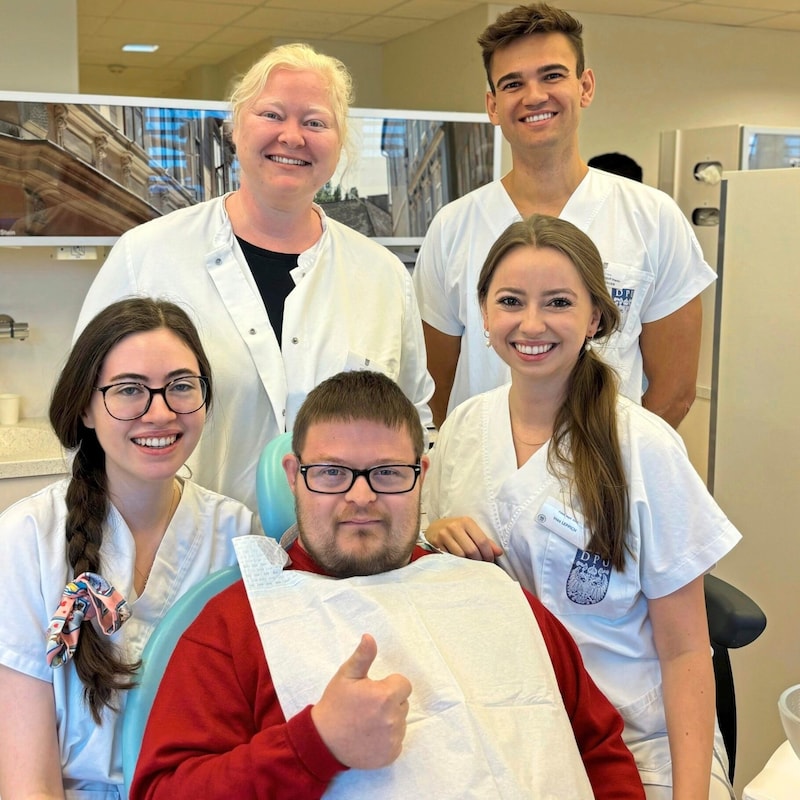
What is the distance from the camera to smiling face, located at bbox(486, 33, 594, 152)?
6.27 ft

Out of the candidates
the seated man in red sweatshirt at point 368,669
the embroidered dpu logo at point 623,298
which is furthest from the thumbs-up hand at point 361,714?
the embroidered dpu logo at point 623,298

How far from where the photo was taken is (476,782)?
104 cm

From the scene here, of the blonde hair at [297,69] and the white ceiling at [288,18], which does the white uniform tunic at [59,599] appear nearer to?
the blonde hair at [297,69]

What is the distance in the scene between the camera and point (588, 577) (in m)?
1.35

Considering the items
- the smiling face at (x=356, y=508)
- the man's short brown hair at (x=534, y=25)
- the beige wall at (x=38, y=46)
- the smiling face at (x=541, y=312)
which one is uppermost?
the beige wall at (x=38, y=46)

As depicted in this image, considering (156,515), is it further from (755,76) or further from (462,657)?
(755,76)

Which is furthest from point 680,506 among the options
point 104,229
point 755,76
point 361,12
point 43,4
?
point 755,76

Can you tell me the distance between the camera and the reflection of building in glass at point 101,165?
2.85 m

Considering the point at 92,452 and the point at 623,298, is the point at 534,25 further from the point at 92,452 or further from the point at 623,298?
the point at 92,452

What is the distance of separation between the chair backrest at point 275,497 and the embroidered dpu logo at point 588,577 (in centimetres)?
41

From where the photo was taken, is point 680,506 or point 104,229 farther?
point 104,229

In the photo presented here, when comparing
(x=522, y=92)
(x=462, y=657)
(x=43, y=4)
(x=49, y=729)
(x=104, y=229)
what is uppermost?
(x=43, y=4)

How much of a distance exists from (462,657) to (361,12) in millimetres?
4300

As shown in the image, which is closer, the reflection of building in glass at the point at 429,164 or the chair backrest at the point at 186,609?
the chair backrest at the point at 186,609
